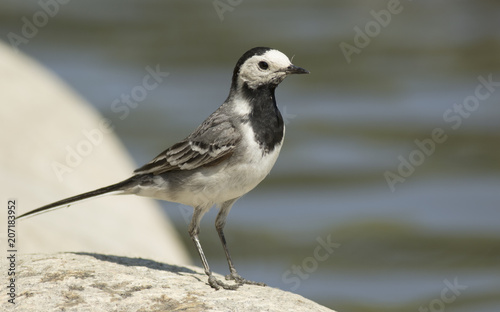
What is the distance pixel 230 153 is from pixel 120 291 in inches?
65.8

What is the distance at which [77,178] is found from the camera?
1309cm

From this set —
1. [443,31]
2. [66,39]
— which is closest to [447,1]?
[443,31]

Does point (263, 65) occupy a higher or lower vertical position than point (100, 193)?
higher

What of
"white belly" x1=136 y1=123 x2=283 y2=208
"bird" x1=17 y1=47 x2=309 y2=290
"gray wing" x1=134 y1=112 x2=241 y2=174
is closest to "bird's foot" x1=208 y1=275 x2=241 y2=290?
"bird" x1=17 y1=47 x2=309 y2=290

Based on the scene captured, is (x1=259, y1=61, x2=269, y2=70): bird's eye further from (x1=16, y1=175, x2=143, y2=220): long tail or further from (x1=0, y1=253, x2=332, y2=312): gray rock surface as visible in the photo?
(x1=0, y1=253, x2=332, y2=312): gray rock surface

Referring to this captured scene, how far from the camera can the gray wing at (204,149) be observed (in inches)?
340

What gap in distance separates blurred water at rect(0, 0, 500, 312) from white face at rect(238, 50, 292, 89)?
6.13 meters

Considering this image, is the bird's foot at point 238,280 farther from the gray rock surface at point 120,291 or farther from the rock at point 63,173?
the rock at point 63,173

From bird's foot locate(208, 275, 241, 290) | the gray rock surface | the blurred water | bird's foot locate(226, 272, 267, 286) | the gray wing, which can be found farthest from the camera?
the blurred water

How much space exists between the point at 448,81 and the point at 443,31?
475 cm

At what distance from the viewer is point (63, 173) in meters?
12.9

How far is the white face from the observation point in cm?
869

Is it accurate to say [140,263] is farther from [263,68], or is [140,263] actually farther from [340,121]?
[340,121]

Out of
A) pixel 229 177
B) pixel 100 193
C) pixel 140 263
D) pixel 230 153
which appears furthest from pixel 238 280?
pixel 100 193
